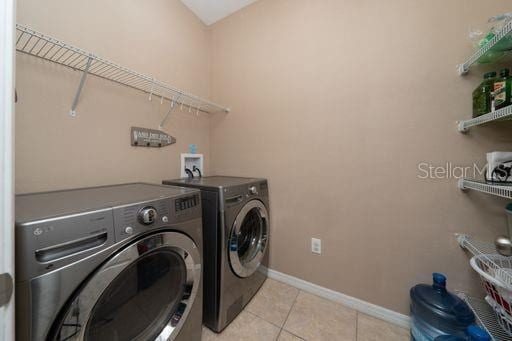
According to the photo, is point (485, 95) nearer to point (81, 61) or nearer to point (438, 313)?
point (438, 313)

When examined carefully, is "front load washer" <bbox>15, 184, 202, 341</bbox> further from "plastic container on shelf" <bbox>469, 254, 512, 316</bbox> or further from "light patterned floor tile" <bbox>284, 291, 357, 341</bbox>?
"plastic container on shelf" <bbox>469, 254, 512, 316</bbox>

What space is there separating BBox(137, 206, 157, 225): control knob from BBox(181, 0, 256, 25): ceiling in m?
1.88

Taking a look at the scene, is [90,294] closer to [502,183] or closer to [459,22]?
[502,183]

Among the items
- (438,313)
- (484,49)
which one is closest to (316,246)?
(438,313)

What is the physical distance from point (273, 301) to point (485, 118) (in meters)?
1.63

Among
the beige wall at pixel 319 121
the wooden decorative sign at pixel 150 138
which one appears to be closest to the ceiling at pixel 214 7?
the beige wall at pixel 319 121

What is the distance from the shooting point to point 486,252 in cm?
96

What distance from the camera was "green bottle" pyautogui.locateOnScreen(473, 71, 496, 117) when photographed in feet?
3.00

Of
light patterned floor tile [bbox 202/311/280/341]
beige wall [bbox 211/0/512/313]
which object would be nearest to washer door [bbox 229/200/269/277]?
beige wall [bbox 211/0/512/313]

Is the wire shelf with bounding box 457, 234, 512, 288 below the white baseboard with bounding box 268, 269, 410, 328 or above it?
above

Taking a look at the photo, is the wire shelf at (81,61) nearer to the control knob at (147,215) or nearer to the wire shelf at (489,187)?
the control knob at (147,215)

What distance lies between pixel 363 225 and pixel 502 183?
67 cm

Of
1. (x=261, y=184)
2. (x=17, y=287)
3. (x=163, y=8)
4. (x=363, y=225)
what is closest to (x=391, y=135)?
(x=363, y=225)

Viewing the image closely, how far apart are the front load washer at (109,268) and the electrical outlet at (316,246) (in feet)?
3.00
